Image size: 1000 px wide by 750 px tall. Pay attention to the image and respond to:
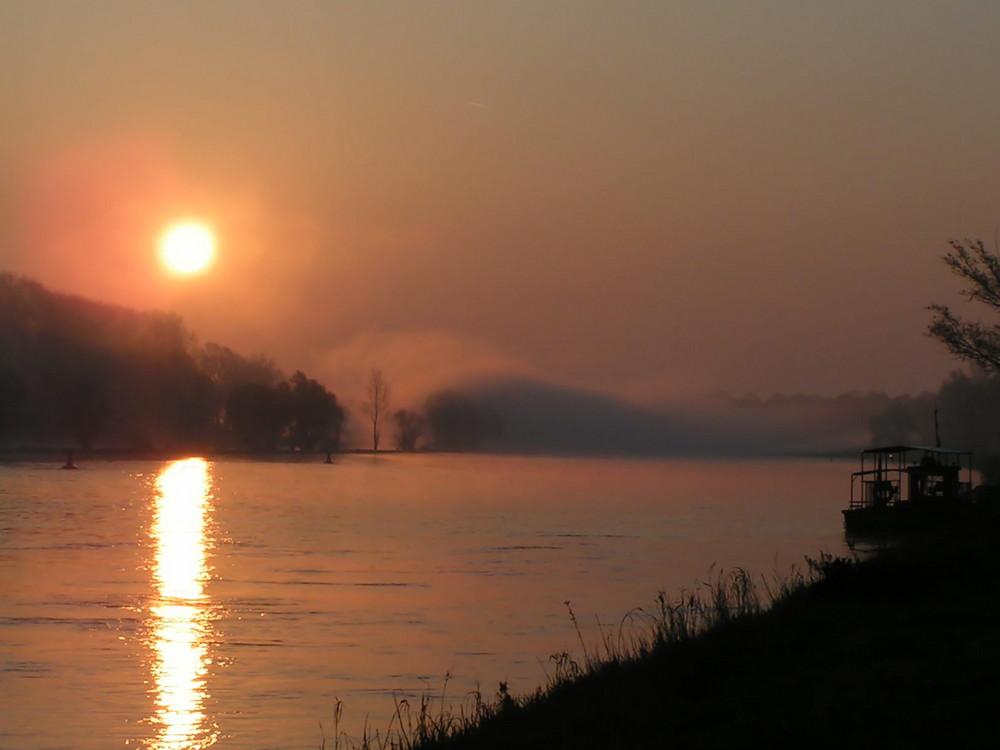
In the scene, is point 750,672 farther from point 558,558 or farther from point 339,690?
point 558,558

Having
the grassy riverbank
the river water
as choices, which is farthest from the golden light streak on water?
the grassy riverbank

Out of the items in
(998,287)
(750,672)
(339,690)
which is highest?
(998,287)

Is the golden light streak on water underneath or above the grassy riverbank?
underneath

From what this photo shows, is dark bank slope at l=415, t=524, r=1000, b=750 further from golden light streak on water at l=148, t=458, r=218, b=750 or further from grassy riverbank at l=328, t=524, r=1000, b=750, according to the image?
golden light streak on water at l=148, t=458, r=218, b=750

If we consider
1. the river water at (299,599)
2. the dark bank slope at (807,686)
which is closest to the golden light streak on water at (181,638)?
the river water at (299,599)

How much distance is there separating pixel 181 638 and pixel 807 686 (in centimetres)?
1884

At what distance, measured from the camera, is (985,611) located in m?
19.1

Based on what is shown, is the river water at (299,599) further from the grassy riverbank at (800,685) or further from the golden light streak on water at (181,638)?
the grassy riverbank at (800,685)

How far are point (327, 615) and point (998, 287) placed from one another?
4023 cm

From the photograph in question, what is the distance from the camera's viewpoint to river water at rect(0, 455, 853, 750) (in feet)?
73.4

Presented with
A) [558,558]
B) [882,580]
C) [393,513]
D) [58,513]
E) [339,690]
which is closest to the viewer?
[882,580]

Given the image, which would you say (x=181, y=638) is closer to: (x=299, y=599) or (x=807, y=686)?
(x=299, y=599)

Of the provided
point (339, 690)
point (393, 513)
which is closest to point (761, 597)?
point (339, 690)

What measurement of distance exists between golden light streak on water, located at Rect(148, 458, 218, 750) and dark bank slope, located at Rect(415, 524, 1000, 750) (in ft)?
20.7
